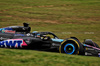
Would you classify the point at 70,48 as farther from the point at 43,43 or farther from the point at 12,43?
the point at 12,43

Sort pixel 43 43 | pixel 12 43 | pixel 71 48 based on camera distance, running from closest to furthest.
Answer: pixel 71 48, pixel 12 43, pixel 43 43

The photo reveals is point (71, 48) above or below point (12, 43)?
below

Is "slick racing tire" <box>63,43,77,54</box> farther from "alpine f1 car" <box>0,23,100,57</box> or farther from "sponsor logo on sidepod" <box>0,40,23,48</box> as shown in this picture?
"sponsor logo on sidepod" <box>0,40,23,48</box>

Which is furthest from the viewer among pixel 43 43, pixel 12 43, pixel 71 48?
pixel 43 43

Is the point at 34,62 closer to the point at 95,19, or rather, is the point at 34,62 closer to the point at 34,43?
the point at 34,43

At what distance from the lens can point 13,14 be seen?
27234mm

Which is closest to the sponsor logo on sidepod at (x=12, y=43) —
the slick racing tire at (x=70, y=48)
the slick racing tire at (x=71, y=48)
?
the slick racing tire at (x=71, y=48)

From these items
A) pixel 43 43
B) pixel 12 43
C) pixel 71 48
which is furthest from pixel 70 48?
pixel 12 43

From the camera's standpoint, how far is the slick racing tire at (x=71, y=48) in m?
7.51

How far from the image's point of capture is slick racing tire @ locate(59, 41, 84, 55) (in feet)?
24.6

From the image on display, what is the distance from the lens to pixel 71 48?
7.66m

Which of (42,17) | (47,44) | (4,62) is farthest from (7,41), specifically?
(42,17)

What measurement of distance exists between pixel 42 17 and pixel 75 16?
476 cm

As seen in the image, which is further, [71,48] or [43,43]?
[43,43]
